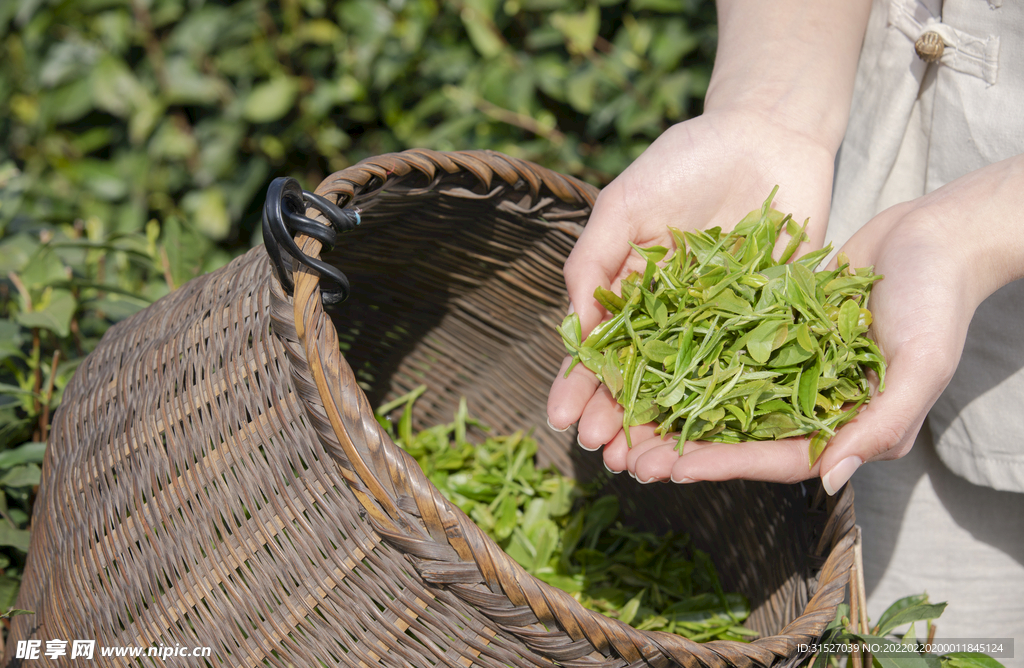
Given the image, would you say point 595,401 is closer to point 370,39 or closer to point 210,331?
point 210,331

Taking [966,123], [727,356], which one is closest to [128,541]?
[727,356]

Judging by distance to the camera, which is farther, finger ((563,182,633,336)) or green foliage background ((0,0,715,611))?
green foliage background ((0,0,715,611))

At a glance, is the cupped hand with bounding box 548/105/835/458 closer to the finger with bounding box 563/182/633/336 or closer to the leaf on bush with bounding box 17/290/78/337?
the finger with bounding box 563/182/633/336

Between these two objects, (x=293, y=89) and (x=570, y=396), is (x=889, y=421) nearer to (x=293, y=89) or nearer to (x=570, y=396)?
(x=570, y=396)

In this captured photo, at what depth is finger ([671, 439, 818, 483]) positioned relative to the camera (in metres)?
0.67

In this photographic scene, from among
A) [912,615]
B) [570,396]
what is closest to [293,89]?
[570,396]

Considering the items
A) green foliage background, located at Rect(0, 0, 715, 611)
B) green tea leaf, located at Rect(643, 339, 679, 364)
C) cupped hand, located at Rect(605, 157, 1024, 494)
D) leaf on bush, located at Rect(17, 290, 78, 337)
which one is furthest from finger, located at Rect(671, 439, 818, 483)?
green foliage background, located at Rect(0, 0, 715, 611)

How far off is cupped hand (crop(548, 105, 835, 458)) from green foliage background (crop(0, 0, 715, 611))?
641 mm

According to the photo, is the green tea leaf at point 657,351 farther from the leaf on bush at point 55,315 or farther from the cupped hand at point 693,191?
the leaf on bush at point 55,315

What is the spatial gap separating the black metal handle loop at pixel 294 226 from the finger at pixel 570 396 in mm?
258

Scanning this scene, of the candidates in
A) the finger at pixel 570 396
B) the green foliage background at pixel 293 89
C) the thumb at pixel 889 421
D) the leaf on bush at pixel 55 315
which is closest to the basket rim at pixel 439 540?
the thumb at pixel 889 421

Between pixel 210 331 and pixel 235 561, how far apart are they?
0.76 ft

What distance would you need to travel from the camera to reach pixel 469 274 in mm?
1043

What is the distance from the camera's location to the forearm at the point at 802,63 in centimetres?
88
